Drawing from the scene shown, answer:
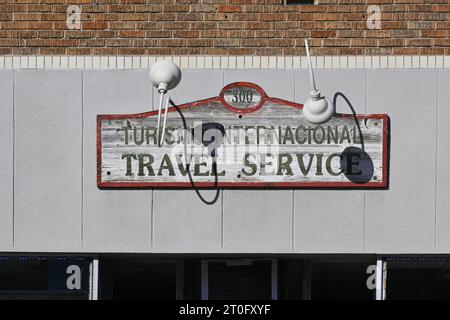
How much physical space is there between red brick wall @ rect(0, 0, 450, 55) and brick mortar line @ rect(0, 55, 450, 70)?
12 cm

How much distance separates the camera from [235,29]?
13422 mm

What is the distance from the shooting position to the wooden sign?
13.1 meters

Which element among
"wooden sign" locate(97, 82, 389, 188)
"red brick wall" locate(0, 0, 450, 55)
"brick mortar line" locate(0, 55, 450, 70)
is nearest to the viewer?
"wooden sign" locate(97, 82, 389, 188)

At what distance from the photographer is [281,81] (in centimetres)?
1316

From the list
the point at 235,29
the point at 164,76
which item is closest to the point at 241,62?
the point at 235,29

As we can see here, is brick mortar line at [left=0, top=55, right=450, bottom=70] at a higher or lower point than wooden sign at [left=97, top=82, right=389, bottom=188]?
higher

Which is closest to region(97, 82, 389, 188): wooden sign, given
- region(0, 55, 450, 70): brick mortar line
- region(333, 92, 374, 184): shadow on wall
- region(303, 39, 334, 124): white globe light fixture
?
region(333, 92, 374, 184): shadow on wall

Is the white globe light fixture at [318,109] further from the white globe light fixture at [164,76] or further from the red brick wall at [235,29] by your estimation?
the white globe light fixture at [164,76]

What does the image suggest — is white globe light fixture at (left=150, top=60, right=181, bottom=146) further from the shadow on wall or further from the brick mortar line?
the shadow on wall

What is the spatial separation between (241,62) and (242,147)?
3.00 ft

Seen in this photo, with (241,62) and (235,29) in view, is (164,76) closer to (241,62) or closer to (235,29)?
(241,62)
